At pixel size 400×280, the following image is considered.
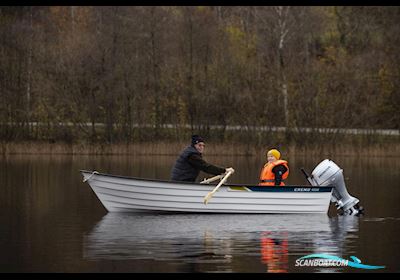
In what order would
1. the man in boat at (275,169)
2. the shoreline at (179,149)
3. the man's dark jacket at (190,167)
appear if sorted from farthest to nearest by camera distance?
the shoreline at (179,149)
the man in boat at (275,169)
the man's dark jacket at (190,167)

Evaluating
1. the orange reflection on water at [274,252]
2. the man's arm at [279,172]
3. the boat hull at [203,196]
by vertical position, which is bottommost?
the orange reflection on water at [274,252]

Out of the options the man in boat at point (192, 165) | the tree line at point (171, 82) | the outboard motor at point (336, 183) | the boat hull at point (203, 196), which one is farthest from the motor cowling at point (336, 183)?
the tree line at point (171, 82)

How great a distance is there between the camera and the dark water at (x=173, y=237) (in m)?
18.3

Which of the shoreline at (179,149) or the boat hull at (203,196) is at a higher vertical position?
the shoreline at (179,149)

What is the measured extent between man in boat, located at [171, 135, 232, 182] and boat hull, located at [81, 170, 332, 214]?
44 cm

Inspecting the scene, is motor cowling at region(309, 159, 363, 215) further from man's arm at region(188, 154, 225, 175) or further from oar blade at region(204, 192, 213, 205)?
oar blade at region(204, 192, 213, 205)

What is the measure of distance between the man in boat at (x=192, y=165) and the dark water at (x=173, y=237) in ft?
3.13

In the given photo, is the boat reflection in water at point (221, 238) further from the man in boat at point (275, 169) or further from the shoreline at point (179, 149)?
the shoreline at point (179, 149)

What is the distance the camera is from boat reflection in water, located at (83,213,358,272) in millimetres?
19016

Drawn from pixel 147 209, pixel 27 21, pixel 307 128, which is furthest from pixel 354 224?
pixel 27 21

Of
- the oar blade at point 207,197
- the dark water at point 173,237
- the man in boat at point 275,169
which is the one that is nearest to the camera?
the dark water at point 173,237

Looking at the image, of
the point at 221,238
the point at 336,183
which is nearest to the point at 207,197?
the point at 336,183

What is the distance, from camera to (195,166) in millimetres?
25578

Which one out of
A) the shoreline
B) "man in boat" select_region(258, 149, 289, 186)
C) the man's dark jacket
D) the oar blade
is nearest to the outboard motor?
"man in boat" select_region(258, 149, 289, 186)
